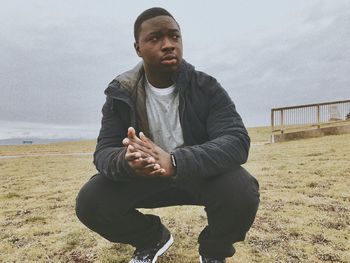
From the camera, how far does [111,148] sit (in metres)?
2.80

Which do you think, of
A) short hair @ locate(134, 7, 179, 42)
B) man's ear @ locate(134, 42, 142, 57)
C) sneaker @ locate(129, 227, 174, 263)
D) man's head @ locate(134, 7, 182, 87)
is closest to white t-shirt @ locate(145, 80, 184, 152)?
man's head @ locate(134, 7, 182, 87)

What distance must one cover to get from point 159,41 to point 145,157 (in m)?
0.95

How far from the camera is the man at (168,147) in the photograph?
2588mm

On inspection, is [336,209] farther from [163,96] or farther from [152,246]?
[163,96]

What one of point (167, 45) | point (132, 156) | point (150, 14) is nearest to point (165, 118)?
point (167, 45)

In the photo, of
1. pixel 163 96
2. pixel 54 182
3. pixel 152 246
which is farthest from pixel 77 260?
pixel 54 182

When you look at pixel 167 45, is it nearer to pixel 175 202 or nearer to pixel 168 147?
pixel 168 147

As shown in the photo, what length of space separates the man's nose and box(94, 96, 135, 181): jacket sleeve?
59 centimetres

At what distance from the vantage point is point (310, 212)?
493cm

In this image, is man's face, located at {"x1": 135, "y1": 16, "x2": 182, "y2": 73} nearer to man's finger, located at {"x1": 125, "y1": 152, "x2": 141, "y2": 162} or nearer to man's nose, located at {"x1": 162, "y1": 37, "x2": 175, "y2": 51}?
man's nose, located at {"x1": 162, "y1": 37, "x2": 175, "y2": 51}

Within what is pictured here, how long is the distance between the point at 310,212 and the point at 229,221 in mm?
2724

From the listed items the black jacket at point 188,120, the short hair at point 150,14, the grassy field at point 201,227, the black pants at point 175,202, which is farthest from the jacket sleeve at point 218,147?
the grassy field at point 201,227

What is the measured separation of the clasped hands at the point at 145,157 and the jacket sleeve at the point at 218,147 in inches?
3.4

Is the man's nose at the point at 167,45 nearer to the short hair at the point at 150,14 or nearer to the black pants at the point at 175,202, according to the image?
the short hair at the point at 150,14
